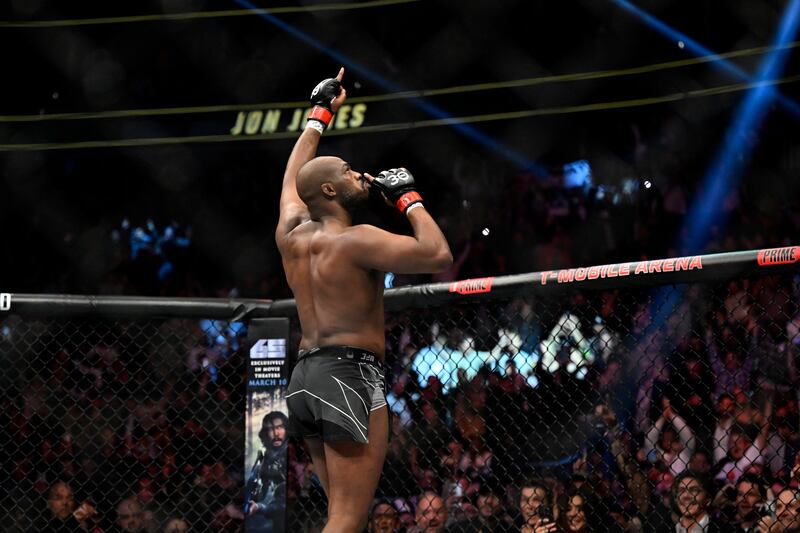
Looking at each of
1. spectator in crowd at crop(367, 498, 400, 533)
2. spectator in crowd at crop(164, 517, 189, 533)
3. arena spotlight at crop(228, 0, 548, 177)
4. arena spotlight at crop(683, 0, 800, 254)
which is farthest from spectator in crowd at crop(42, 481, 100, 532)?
arena spotlight at crop(683, 0, 800, 254)

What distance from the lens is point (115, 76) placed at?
5.40m

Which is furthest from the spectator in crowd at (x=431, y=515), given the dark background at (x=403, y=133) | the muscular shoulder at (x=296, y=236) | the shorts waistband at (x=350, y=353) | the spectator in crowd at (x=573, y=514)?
the dark background at (x=403, y=133)

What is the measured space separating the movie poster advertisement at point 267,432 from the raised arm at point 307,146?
346 mm

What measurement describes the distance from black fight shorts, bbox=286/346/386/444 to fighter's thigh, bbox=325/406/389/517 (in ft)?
0.09

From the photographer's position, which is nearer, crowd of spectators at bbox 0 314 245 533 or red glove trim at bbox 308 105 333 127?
red glove trim at bbox 308 105 333 127

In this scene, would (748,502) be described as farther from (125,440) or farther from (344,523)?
(125,440)

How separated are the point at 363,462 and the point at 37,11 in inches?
165

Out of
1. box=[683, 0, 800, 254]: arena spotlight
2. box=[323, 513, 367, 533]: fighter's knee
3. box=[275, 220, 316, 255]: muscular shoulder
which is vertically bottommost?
box=[323, 513, 367, 533]: fighter's knee

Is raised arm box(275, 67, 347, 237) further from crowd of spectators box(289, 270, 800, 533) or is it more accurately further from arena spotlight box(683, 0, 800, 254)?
arena spotlight box(683, 0, 800, 254)

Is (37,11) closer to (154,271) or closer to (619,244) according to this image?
(154,271)

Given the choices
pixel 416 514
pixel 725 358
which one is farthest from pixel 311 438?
pixel 725 358

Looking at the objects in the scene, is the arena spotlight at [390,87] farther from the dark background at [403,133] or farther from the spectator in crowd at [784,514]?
the spectator in crowd at [784,514]

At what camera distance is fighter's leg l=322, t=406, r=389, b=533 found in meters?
2.08

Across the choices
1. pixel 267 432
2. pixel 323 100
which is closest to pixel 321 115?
pixel 323 100
